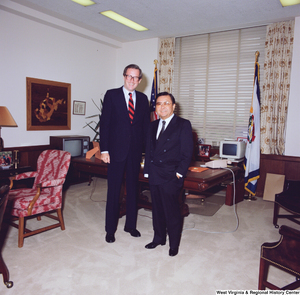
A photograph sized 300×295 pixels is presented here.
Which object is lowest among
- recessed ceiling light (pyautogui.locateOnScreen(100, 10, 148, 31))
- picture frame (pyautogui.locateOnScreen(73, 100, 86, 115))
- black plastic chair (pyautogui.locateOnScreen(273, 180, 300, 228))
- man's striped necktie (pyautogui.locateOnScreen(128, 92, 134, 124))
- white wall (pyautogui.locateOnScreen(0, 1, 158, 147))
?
black plastic chair (pyautogui.locateOnScreen(273, 180, 300, 228))

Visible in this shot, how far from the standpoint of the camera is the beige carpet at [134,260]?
2051 millimetres

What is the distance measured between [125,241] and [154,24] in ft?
13.0

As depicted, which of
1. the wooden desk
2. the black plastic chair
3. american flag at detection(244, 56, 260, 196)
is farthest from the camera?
american flag at detection(244, 56, 260, 196)

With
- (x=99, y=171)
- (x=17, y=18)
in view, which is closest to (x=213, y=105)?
(x=99, y=171)

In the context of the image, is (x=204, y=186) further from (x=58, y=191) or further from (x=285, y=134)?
(x=285, y=134)

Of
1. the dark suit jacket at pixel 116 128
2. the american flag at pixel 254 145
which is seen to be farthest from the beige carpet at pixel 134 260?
the american flag at pixel 254 145

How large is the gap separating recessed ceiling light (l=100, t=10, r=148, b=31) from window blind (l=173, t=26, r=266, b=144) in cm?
103

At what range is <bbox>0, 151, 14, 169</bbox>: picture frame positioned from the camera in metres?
3.61

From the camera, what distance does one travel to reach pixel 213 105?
540 centimetres

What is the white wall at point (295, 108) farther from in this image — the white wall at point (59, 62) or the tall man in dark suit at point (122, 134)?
the tall man in dark suit at point (122, 134)

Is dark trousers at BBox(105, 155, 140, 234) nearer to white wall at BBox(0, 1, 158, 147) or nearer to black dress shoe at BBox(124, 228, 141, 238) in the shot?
black dress shoe at BBox(124, 228, 141, 238)

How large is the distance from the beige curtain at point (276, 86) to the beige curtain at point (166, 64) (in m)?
1.92

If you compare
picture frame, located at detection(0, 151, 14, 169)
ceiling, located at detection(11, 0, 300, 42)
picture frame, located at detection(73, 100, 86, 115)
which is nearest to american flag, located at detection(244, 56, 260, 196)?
ceiling, located at detection(11, 0, 300, 42)

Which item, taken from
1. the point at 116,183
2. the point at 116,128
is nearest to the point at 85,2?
the point at 116,128
